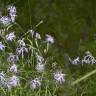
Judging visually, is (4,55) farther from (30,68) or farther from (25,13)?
(25,13)

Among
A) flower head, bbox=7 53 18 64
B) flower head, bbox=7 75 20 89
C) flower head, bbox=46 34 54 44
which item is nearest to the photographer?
flower head, bbox=7 75 20 89

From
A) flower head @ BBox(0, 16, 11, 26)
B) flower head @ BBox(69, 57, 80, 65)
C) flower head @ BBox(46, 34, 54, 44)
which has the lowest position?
flower head @ BBox(69, 57, 80, 65)

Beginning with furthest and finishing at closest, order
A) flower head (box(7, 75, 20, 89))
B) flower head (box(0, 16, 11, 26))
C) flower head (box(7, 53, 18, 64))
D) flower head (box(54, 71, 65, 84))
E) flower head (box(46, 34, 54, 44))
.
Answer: flower head (box(0, 16, 11, 26)), flower head (box(46, 34, 54, 44)), flower head (box(7, 53, 18, 64)), flower head (box(54, 71, 65, 84)), flower head (box(7, 75, 20, 89))

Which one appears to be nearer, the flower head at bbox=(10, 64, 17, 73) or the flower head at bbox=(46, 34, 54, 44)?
the flower head at bbox=(10, 64, 17, 73)

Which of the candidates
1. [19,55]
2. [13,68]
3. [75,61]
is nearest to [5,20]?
[19,55]

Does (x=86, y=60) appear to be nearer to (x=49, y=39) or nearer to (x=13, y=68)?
(x=49, y=39)

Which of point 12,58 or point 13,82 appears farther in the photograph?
point 12,58

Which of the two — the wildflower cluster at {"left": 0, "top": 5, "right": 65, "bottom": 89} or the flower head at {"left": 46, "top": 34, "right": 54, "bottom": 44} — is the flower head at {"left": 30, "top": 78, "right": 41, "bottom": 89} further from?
the flower head at {"left": 46, "top": 34, "right": 54, "bottom": 44}

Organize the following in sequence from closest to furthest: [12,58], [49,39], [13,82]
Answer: [13,82] < [12,58] < [49,39]

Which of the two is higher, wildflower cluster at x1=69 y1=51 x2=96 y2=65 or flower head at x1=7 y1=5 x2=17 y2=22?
flower head at x1=7 y1=5 x2=17 y2=22

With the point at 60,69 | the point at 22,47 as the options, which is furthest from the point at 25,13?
the point at 60,69

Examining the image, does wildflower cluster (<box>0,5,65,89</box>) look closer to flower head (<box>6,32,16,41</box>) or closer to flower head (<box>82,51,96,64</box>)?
flower head (<box>6,32,16,41</box>)

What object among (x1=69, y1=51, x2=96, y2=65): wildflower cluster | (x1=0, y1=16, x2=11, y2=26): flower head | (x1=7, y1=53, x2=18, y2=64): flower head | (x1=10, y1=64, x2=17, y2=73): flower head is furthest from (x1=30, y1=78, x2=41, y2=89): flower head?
(x1=0, y1=16, x2=11, y2=26): flower head
